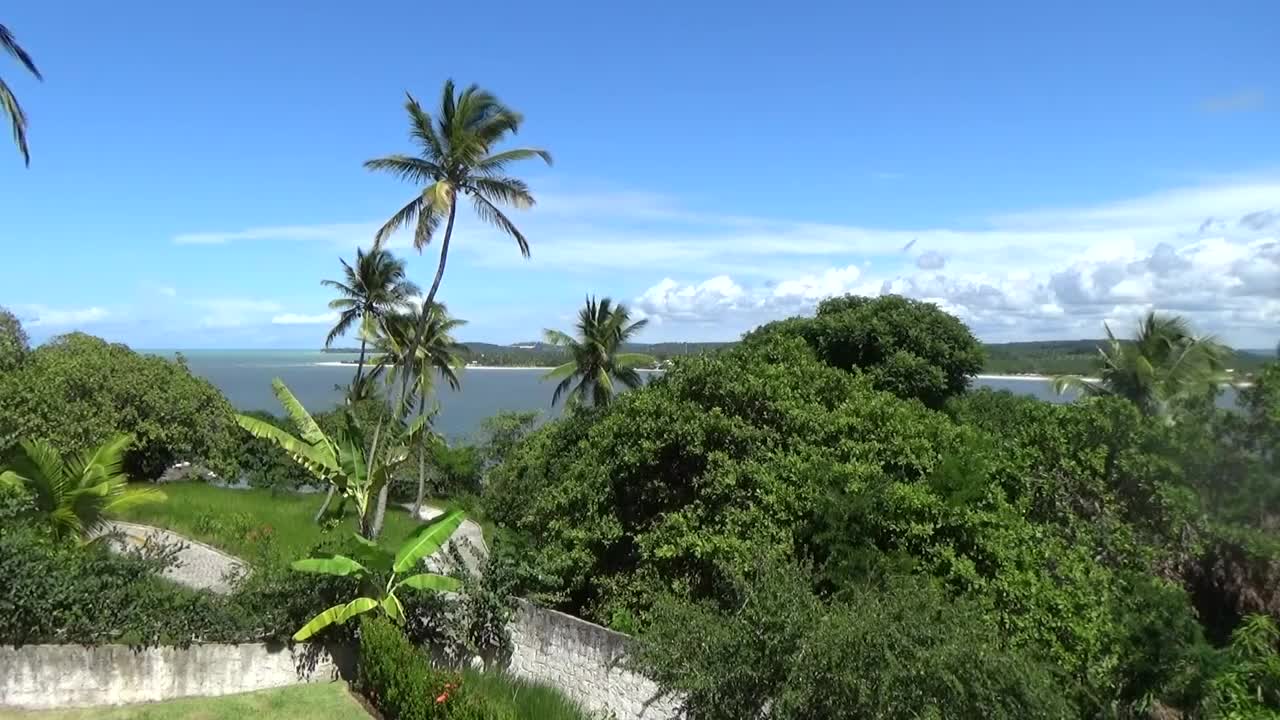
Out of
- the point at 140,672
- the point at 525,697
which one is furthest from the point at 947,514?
the point at 140,672

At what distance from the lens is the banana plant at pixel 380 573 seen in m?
13.4

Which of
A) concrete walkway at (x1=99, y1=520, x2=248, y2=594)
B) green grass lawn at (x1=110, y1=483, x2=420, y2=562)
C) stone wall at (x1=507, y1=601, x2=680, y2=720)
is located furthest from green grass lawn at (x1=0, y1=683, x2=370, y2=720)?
concrete walkway at (x1=99, y1=520, x2=248, y2=594)

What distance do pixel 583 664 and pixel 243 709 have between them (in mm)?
4746

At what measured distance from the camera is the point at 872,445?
15000 millimetres

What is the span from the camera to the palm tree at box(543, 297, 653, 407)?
102 ft

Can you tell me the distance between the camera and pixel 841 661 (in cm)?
895

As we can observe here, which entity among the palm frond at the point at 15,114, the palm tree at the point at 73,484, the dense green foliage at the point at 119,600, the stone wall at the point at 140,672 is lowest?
the stone wall at the point at 140,672

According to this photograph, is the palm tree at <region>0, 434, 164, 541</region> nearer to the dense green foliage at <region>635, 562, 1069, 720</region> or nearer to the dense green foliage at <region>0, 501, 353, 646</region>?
the dense green foliage at <region>0, 501, 353, 646</region>

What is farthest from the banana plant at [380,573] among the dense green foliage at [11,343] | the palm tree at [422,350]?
the dense green foliage at [11,343]

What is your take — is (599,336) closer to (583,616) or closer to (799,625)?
(583,616)

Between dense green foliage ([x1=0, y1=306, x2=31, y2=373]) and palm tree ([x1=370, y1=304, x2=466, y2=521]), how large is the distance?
12.3m

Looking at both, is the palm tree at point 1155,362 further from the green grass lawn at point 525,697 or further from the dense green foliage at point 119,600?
the dense green foliage at point 119,600

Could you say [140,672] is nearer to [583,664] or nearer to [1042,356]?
[583,664]

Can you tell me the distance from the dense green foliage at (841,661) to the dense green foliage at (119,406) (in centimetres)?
2667
